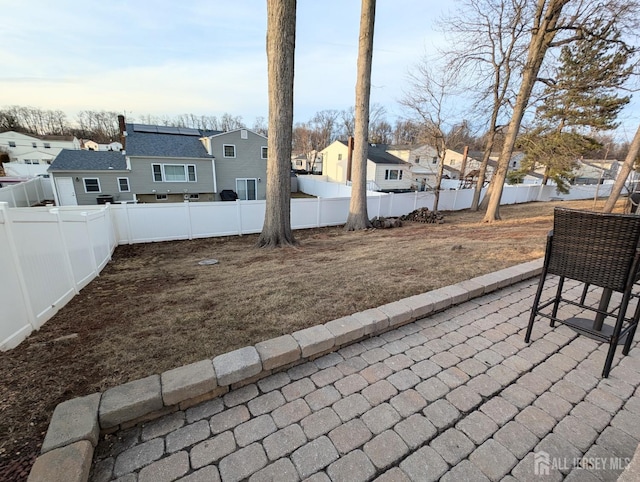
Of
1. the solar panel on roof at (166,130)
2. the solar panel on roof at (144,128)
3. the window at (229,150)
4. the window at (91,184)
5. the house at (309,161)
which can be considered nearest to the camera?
the window at (91,184)

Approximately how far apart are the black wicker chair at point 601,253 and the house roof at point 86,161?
68.5ft

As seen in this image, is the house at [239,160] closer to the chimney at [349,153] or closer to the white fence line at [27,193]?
the chimney at [349,153]

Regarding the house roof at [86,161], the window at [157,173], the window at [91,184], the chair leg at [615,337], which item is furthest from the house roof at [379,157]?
the chair leg at [615,337]

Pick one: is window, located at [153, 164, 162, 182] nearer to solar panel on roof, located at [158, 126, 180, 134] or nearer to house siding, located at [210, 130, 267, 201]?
house siding, located at [210, 130, 267, 201]

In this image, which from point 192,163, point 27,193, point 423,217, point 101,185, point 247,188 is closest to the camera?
point 423,217

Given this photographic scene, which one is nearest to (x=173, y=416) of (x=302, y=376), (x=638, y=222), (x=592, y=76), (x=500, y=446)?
(x=302, y=376)

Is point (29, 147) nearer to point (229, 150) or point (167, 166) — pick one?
point (167, 166)

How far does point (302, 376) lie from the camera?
2.19 m

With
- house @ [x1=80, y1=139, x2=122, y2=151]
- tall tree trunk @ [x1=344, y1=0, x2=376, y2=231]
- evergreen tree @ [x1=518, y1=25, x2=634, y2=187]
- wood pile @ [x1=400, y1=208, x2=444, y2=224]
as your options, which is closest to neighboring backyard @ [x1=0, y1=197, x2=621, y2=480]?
tall tree trunk @ [x1=344, y1=0, x2=376, y2=231]

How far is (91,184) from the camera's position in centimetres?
1664

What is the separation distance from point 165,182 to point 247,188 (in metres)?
5.30

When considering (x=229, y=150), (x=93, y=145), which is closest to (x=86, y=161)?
(x=229, y=150)

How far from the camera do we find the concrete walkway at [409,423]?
58.7 inches

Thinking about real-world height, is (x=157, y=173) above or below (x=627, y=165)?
below
